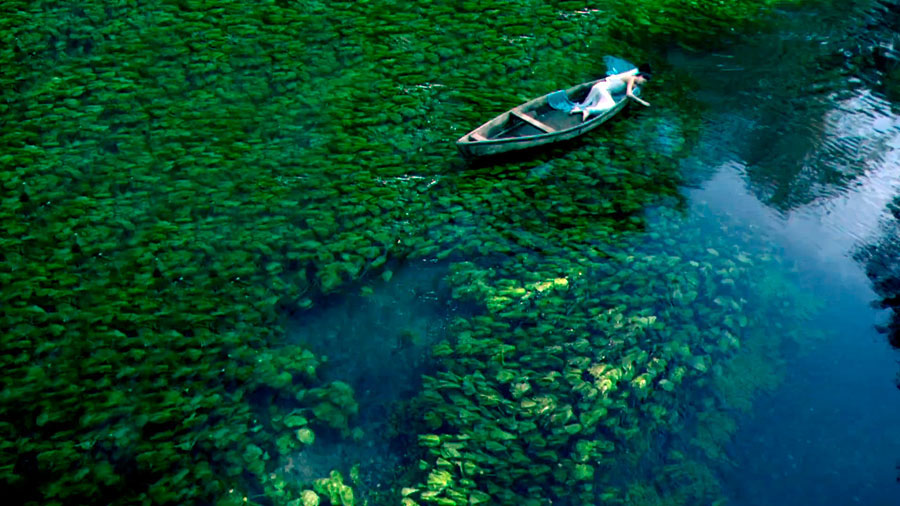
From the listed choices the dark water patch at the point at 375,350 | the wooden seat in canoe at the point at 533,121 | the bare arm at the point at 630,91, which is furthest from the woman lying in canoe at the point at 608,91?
the dark water patch at the point at 375,350

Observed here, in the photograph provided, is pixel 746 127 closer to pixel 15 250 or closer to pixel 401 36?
pixel 401 36

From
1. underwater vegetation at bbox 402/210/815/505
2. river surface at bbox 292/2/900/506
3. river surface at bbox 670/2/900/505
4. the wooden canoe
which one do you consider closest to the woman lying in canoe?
the wooden canoe

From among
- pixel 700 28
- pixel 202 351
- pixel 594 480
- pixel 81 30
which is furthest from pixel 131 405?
pixel 700 28

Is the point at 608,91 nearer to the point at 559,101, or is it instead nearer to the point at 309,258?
the point at 559,101

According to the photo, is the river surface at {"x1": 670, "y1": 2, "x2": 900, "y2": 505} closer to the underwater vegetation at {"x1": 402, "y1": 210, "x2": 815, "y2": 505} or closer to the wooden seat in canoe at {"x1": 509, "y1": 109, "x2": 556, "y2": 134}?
the underwater vegetation at {"x1": 402, "y1": 210, "x2": 815, "y2": 505}

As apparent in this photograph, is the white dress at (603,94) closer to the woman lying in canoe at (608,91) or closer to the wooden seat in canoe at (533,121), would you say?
the woman lying in canoe at (608,91)
